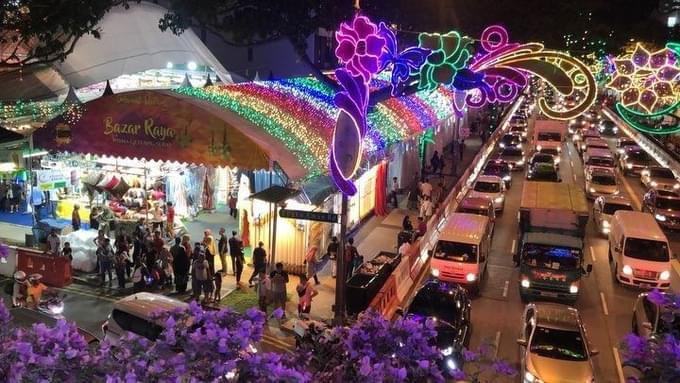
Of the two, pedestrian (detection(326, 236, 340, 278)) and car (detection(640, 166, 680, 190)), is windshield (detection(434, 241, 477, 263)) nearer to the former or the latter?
pedestrian (detection(326, 236, 340, 278))

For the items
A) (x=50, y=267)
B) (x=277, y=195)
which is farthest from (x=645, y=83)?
(x=50, y=267)

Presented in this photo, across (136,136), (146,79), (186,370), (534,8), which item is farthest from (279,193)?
(534,8)

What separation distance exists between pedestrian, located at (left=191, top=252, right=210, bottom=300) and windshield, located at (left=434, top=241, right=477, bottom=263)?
273 inches

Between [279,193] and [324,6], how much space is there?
17018 millimetres

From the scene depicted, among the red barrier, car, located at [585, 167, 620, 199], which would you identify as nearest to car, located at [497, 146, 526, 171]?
car, located at [585, 167, 620, 199]

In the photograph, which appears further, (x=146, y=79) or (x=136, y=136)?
(x=146, y=79)

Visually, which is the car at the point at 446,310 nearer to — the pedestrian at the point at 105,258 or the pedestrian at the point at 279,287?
the pedestrian at the point at 279,287

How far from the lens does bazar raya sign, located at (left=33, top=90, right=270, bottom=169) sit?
16.1m

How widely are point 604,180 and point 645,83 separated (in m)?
19.0

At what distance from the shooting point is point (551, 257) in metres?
17.5

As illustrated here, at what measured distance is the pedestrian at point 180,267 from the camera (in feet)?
53.7

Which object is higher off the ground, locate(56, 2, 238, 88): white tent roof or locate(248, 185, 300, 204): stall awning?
locate(56, 2, 238, 88): white tent roof

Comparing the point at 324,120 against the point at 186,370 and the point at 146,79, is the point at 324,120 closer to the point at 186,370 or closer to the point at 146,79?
the point at 146,79

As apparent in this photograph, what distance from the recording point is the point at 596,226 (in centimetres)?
2553
